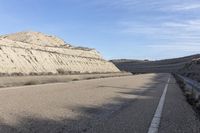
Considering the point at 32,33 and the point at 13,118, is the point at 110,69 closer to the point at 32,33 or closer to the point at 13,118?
the point at 32,33

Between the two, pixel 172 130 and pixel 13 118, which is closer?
pixel 172 130

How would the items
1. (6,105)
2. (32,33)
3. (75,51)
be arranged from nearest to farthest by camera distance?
(6,105), (75,51), (32,33)

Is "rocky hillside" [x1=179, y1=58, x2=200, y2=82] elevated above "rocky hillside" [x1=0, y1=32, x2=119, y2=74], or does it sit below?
below

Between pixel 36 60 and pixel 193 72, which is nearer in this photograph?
pixel 36 60

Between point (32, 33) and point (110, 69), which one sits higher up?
point (32, 33)

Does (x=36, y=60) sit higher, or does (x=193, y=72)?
(x=36, y=60)

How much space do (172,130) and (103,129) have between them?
1.75 metres

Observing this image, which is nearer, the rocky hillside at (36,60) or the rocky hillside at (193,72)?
the rocky hillside at (193,72)

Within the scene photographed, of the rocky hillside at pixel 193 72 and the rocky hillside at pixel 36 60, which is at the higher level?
the rocky hillside at pixel 36 60

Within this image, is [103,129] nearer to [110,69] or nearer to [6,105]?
[6,105]

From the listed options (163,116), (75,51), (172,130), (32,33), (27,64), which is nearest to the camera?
(172,130)

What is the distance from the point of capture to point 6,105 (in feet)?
50.4

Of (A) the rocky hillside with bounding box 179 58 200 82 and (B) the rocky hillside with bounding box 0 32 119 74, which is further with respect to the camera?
(B) the rocky hillside with bounding box 0 32 119 74

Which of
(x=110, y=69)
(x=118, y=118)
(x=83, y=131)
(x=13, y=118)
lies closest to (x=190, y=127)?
(x=118, y=118)
